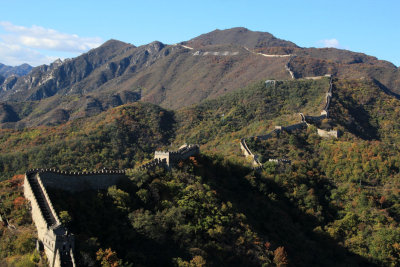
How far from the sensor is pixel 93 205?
133ft

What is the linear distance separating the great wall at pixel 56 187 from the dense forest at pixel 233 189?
0.84 metres

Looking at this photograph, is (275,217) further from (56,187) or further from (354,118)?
(354,118)

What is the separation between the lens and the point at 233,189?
59156mm

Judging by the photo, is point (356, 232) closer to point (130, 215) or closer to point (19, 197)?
point (130, 215)

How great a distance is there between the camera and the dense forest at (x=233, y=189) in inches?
1535

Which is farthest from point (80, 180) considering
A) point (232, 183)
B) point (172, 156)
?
point (232, 183)

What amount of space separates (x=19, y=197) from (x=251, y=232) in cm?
2275

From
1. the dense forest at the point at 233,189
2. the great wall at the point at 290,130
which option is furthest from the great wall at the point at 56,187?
the great wall at the point at 290,130

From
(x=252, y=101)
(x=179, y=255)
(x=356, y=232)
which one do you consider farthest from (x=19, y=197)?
(x=252, y=101)

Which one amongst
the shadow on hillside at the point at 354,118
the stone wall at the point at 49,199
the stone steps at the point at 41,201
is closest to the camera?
the stone wall at the point at 49,199

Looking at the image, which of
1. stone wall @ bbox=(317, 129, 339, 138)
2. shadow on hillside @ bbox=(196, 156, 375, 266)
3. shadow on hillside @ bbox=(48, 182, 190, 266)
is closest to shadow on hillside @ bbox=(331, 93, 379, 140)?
stone wall @ bbox=(317, 129, 339, 138)

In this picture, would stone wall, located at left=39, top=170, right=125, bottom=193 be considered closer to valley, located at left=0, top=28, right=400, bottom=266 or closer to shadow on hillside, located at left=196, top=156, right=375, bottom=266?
valley, located at left=0, top=28, right=400, bottom=266

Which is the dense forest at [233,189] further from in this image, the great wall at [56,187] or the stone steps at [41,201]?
the stone steps at [41,201]

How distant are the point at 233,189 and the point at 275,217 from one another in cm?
647
